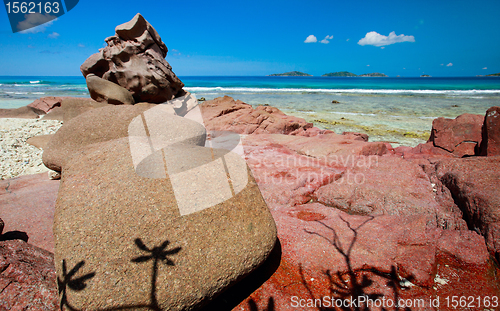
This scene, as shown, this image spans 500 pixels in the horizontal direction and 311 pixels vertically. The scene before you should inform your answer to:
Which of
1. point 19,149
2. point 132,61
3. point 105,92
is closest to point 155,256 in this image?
point 19,149

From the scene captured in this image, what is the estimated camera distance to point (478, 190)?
237 cm

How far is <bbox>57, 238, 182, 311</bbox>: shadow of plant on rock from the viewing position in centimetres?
132

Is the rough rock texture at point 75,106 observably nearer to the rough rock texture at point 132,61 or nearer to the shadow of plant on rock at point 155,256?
the rough rock texture at point 132,61

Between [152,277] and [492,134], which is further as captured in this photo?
[492,134]

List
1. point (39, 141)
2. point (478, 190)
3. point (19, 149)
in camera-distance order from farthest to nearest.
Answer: point (39, 141) → point (19, 149) → point (478, 190)

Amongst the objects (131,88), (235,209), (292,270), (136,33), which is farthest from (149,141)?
(136,33)

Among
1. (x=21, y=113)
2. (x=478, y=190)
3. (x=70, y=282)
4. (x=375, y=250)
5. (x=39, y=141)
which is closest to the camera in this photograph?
(x=70, y=282)

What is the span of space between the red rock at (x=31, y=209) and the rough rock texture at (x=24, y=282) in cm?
68

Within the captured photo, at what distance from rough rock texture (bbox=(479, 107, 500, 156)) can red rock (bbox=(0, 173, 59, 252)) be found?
5847 millimetres

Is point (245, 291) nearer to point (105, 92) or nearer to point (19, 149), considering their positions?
point (19, 149)

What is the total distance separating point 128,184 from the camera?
1734 mm

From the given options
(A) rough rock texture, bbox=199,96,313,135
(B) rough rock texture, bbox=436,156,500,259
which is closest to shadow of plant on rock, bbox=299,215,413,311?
(B) rough rock texture, bbox=436,156,500,259

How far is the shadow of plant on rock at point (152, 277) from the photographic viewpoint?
1.32 m

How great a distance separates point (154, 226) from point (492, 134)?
5043 millimetres
